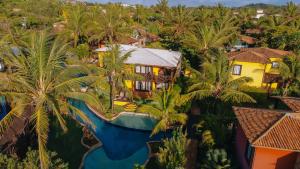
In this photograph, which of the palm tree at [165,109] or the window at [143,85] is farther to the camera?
the window at [143,85]

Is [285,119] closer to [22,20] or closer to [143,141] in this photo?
[143,141]

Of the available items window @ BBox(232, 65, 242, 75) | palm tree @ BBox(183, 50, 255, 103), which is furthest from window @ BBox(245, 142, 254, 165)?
window @ BBox(232, 65, 242, 75)

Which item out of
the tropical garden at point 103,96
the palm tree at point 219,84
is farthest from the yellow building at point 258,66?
the palm tree at point 219,84

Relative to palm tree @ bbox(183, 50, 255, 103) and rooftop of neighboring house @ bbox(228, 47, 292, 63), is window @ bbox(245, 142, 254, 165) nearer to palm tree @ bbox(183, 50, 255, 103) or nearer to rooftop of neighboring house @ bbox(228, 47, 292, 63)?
palm tree @ bbox(183, 50, 255, 103)

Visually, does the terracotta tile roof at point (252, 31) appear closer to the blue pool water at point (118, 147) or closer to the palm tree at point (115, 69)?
the palm tree at point (115, 69)

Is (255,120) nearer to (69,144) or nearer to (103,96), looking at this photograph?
(69,144)

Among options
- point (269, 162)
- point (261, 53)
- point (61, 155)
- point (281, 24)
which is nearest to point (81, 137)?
point (61, 155)

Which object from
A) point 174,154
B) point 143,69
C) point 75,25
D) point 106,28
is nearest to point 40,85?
point 174,154

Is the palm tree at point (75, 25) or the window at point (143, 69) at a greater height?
the palm tree at point (75, 25)
